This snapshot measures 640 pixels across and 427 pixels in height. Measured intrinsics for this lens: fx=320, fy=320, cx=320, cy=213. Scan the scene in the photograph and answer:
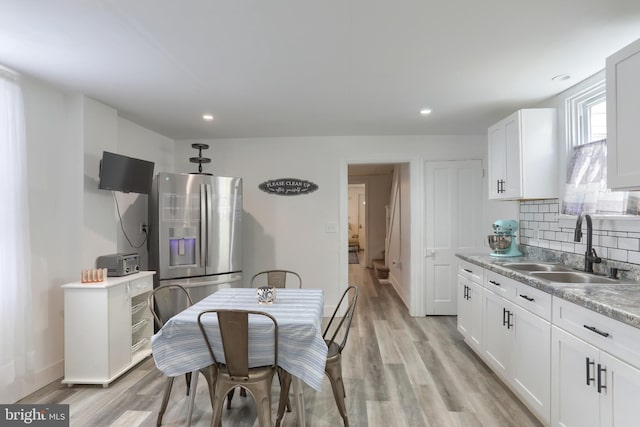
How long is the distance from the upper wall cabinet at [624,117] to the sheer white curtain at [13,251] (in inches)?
155

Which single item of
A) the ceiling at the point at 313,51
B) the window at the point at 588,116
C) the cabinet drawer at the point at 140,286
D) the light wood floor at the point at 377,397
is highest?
the ceiling at the point at 313,51

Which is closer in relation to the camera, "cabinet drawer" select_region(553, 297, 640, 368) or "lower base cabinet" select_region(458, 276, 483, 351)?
"cabinet drawer" select_region(553, 297, 640, 368)

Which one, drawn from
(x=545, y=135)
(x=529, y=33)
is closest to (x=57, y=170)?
(x=529, y=33)

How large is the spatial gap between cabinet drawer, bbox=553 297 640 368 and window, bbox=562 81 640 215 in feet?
3.31

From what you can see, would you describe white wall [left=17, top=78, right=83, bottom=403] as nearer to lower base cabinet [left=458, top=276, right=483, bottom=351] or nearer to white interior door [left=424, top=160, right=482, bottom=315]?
lower base cabinet [left=458, top=276, right=483, bottom=351]

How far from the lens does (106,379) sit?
2596 mm

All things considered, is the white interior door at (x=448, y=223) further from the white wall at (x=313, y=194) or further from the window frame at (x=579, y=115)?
the window frame at (x=579, y=115)

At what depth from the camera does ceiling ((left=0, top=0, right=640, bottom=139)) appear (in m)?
1.67

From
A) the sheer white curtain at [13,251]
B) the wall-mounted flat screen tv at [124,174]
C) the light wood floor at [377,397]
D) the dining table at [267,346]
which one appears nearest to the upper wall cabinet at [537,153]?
the light wood floor at [377,397]

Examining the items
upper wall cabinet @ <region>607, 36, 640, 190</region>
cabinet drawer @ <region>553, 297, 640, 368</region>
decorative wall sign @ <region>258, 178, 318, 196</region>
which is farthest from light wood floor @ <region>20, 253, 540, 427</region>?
decorative wall sign @ <region>258, 178, 318, 196</region>

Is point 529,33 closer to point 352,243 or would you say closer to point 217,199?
point 217,199

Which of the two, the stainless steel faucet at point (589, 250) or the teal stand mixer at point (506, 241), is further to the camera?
the teal stand mixer at point (506, 241)

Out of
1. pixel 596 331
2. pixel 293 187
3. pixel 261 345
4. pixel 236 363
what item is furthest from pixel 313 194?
pixel 596 331

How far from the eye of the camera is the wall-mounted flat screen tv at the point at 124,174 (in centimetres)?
287
